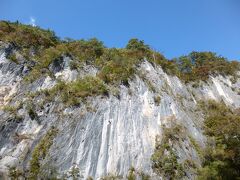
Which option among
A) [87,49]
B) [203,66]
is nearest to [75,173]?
[87,49]

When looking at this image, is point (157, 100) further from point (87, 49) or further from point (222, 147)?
point (87, 49)

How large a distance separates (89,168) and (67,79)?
8.14 meters

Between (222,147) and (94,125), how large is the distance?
8833mm

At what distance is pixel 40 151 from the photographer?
14.4 meters

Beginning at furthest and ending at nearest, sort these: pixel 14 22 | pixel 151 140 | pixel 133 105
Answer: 1. pixel 14 22
2. pixel 133 105
3. pixel 151 140

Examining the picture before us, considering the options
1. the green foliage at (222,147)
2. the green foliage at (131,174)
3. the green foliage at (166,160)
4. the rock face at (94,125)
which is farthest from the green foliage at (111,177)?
the green foliage at (222,147)

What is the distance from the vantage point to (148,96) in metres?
21.5

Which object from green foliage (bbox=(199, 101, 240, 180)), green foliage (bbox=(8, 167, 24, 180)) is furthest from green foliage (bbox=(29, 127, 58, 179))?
green foliage (bbox=(199, 101, 240, 180))

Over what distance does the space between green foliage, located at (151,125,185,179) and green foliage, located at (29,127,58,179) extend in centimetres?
606

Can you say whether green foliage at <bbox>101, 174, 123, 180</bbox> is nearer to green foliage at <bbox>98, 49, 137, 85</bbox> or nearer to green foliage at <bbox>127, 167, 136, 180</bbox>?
green foliage at <bbox>127, 167, 136, 180</bbox>

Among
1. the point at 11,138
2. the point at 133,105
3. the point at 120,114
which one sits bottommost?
the point at 11,138

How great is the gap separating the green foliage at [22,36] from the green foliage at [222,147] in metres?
15.6

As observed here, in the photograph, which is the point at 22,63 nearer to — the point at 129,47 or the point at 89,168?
the point at 89,168

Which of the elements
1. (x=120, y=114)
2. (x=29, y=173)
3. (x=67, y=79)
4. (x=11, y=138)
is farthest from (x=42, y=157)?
(x=67, y=79)
